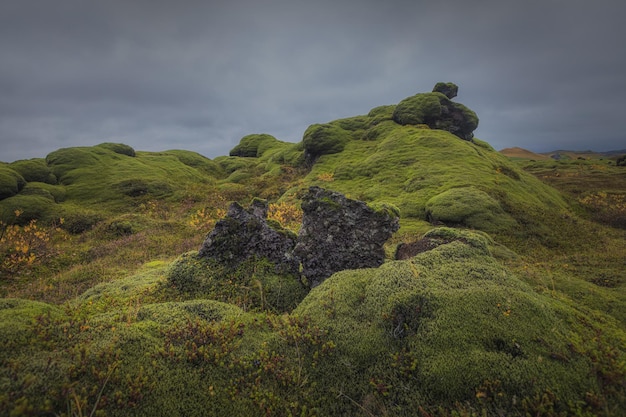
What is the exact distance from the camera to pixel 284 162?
59312 millimetres

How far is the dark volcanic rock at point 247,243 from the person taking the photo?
1212 cm

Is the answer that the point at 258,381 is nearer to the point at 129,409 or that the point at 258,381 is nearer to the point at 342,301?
the point at 129,409

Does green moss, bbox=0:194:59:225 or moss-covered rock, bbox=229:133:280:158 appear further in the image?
moss-covered rock, bbox=229:133:280:158

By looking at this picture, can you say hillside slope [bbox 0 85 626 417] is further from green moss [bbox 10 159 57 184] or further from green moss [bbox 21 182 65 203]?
green moss [bbox 10 159 57 184]

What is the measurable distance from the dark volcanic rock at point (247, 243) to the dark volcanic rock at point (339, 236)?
788 millimetres

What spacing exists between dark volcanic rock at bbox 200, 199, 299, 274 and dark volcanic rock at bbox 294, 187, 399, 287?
79 cm

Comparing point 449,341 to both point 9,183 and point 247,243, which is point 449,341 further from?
point 9,183

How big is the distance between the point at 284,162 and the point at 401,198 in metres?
34.4

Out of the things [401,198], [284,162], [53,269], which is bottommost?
[53,269]

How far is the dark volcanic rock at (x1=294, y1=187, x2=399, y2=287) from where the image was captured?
11594 mm

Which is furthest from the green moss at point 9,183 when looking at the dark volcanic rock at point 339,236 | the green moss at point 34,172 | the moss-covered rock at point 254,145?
the moss-covered rock at point 254,145

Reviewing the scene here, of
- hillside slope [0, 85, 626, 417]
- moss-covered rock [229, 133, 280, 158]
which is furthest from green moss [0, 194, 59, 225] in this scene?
moss-covered rock [229, 133, 280, 158]

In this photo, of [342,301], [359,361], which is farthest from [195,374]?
[342,301]

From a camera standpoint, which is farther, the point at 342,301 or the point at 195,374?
the point at 342,301
